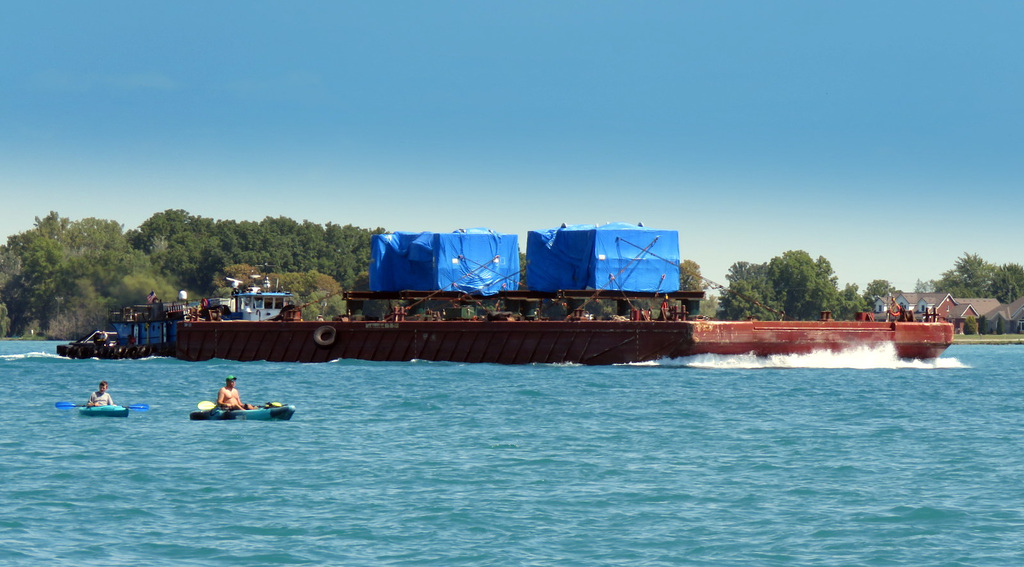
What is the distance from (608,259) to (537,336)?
23.9 ft

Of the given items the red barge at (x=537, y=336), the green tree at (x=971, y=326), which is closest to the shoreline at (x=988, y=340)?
the green tree at (x=971, y=326)

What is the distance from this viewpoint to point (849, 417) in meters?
46.0

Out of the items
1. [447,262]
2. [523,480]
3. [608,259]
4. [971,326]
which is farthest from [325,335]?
[971,326]

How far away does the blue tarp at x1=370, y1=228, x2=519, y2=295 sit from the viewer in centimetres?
7925

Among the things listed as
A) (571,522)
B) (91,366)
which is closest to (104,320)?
(91,366)

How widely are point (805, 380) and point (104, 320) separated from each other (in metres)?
113

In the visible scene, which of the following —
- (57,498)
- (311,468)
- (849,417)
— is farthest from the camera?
(849,417)

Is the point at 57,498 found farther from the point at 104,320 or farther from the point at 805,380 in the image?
the point at 104,320

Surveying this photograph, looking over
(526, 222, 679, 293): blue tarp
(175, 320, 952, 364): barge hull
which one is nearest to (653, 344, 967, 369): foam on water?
(175, 320, 952, 364): barge hull

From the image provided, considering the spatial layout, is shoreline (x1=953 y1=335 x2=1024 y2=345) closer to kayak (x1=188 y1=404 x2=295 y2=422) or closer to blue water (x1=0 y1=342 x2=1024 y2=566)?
blue water (x1=0 y1=342 x2=1024 y2=566)

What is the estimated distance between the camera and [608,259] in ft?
247

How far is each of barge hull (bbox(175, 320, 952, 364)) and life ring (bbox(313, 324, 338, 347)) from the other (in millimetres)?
57

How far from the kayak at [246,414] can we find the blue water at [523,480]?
0.47 meters

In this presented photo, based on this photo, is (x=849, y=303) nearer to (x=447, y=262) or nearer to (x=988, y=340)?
(x=988, y=340)
